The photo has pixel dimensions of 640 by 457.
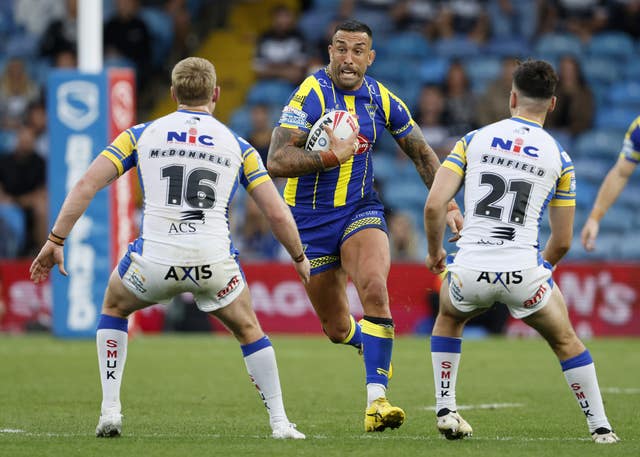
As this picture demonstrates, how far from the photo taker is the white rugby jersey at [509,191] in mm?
7055

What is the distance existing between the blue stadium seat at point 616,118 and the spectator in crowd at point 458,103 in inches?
87.4

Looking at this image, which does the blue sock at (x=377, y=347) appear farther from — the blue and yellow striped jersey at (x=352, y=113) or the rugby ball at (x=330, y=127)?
the rugby ball at (x=330, y=127)

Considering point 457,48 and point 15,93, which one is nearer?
point 457,48

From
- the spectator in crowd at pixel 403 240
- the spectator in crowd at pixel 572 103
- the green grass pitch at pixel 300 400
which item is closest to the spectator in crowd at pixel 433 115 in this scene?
the spectator in crowd at pixel 572 103

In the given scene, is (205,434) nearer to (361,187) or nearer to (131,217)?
(361,187)

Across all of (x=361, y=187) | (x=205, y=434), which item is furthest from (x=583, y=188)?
(x=205, y=434)

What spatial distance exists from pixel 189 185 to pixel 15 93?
633 inches

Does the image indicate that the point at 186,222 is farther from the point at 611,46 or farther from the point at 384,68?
the point at 611,46

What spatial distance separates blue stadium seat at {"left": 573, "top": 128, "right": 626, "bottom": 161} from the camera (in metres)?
19.6

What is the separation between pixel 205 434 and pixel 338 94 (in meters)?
2.64

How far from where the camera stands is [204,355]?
14156mm

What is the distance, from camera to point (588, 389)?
714cm

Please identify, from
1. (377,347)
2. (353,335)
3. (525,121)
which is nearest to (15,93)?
(353,335)

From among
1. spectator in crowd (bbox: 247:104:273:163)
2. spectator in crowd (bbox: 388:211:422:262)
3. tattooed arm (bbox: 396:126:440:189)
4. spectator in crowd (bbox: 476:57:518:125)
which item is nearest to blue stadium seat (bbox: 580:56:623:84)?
spectator in crowd (bbox: 476:57:518:125)
